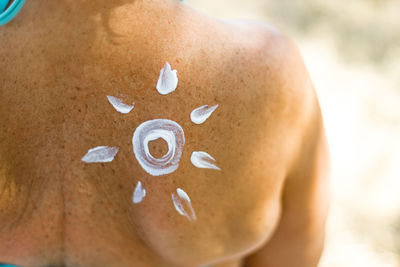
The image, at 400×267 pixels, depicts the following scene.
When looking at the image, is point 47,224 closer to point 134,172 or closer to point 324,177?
point 134,172

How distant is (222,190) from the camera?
2.13ft

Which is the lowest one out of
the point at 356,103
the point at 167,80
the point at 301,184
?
the point at 356,103

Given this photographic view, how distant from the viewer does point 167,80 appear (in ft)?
1.94

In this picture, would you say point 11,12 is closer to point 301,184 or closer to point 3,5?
point 3,5

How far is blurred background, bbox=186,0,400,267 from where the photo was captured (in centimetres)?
225

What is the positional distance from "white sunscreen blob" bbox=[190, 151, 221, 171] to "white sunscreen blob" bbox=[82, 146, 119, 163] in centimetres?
10

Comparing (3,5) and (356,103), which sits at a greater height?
(3,5)

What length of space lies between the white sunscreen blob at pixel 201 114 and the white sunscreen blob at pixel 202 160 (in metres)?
0.04

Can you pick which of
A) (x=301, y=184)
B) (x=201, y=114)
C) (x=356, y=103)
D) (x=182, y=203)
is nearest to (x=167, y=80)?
(x=201, y=114)

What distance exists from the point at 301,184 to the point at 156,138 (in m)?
0.26

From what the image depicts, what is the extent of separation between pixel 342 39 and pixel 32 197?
2624mm

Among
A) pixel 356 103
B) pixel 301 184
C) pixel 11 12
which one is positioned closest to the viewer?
pixel 11 12

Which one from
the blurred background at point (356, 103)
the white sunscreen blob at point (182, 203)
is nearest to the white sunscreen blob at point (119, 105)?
the white sunscreen blob at point (182, 203)

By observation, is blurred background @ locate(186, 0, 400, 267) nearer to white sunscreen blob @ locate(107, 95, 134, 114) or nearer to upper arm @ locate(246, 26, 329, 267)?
upper arm @ locate(246, 26, 329, 267)
